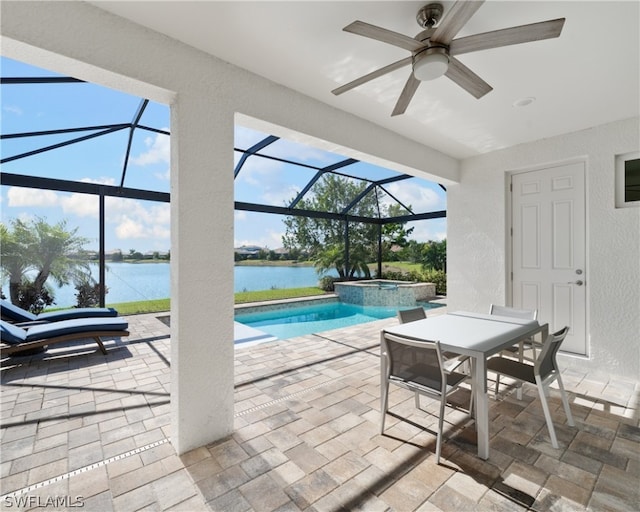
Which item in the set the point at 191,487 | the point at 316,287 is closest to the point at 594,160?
the point at 191,487

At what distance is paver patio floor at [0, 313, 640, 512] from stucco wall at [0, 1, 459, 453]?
0.39m

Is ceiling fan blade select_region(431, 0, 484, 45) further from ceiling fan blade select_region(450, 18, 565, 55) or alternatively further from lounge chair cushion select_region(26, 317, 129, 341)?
lounge chair cushion select_region(26, 317, 129, 341)

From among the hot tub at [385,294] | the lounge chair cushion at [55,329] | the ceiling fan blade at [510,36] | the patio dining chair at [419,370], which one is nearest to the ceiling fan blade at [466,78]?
the ceiling fan blade at [510,36]

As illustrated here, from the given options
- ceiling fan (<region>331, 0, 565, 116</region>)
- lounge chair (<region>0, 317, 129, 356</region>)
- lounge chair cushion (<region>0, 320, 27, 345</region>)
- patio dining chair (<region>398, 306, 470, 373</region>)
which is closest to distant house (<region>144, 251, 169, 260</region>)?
lounge chair (<region>0, 317, 129, 356</region>)

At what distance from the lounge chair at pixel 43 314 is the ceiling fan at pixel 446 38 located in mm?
5418

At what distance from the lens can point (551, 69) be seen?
2.58m

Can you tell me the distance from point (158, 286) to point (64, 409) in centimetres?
590

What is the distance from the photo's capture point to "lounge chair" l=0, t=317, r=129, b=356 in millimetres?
3761

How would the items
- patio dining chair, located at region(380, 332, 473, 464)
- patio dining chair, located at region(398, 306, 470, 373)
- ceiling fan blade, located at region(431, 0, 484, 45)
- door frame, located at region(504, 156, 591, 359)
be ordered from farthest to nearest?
door frame, located at region(504, 156, 591, 359), patio dining chair, located at region(398, 306, 470, 373), patio dining chair, located at region(380, 332, 473, 464), ceiling fan blade, located at region(431, 0, 484, 45)

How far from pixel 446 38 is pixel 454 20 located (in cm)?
17

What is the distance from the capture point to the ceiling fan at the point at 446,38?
5.19ft

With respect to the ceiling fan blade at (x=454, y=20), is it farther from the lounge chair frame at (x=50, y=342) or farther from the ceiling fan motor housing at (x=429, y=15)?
the lounge chair frame at (x=50, y=342)

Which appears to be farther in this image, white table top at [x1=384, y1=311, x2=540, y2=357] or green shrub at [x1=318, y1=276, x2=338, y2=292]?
green shrub at [x1=318, y1=276, x2=338, y2=292]

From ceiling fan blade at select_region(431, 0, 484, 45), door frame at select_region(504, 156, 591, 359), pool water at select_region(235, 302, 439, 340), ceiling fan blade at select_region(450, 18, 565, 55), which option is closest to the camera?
ceiling fan blade at select_region(431, 0, 484, 45)
